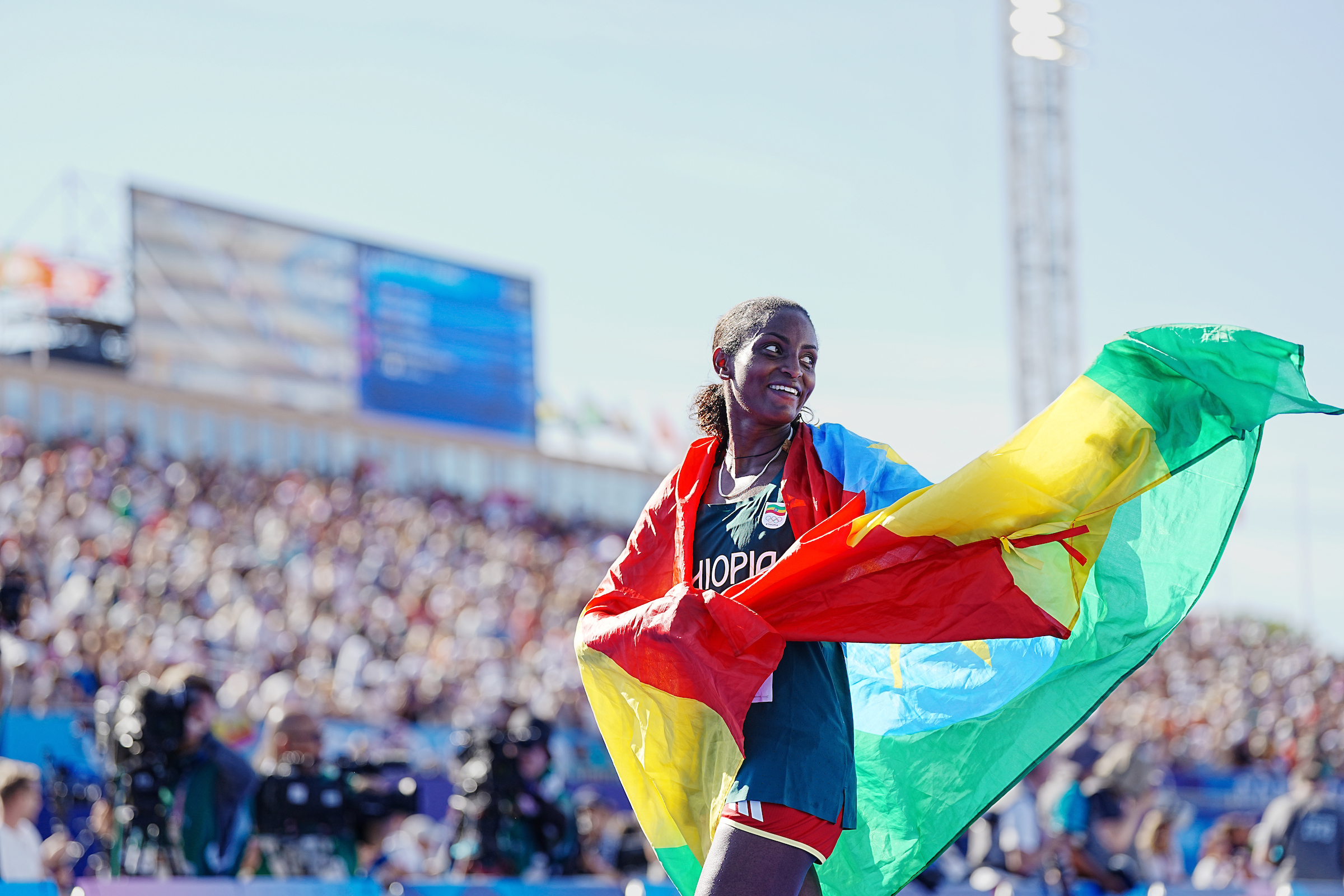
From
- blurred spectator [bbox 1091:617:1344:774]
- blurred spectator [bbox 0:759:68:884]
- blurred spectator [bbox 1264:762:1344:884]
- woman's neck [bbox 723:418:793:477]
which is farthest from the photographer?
blurred spectator [bbox 1091:617:1344:774]

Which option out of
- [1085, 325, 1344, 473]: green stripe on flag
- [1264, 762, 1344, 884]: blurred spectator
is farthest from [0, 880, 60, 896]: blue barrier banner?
[1264, 762, 1344, 884]: blurred spectator

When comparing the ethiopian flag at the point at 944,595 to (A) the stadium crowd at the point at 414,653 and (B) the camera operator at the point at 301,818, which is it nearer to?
(B) the camera operator at the point at 301,818

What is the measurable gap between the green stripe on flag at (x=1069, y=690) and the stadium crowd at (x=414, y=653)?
3.70 m

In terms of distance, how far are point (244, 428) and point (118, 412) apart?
274 cm

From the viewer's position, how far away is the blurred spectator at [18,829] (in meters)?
5.92

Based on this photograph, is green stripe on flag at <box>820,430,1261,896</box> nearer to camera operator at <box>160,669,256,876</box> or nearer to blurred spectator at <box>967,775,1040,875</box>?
camera operator at <box>160,669,256,876</box>

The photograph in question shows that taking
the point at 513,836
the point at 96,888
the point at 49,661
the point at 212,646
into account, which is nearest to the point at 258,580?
the point at 212,646

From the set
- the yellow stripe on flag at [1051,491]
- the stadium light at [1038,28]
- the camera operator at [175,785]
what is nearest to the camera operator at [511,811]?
the camera operator at [175,785]

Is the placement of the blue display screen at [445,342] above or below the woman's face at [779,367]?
above

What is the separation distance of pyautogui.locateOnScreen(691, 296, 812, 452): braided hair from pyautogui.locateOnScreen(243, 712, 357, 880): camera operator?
153 inches

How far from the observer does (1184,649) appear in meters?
26.5

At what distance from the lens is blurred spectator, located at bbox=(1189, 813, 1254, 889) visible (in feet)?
32.8

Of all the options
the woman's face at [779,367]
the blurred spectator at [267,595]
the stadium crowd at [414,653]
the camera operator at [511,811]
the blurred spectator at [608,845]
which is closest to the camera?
the woman's face at [779,367]

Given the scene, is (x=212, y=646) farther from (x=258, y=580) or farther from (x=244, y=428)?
(x=244, y=428)
